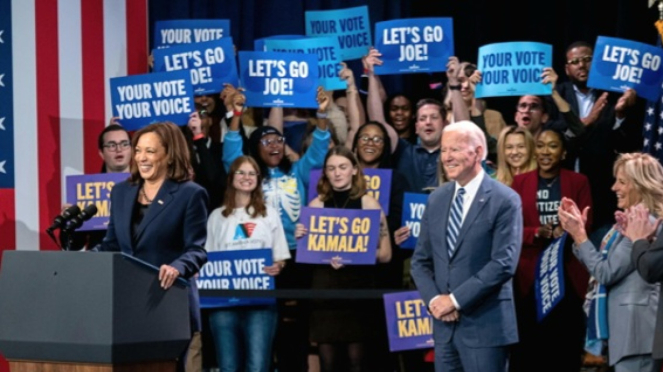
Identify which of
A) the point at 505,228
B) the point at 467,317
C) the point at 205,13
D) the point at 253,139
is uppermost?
the point at 205,13

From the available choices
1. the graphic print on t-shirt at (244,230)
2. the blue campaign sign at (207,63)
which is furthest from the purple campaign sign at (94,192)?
the blue campaign sign at (207,63)

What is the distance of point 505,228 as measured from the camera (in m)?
4.88

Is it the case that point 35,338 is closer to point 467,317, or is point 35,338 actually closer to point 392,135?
point 467,317

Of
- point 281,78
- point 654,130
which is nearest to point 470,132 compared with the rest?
point 281,78

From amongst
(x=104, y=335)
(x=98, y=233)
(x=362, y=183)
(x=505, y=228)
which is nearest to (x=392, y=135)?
(x=362, y=183)

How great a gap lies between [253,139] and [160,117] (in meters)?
0.56

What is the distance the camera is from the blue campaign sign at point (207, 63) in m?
7.30

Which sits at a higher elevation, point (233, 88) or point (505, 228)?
point (233, 88)

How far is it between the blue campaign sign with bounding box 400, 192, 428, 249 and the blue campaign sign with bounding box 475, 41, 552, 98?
2.49 feet

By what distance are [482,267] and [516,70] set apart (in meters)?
2.42

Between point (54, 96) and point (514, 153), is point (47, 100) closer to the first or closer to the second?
point (54, 96)

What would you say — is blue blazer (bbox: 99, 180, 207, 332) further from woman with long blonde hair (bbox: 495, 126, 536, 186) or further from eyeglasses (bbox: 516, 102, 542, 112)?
eyeglasses (bbox: 516, 102, 542, 112)

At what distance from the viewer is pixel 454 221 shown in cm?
495

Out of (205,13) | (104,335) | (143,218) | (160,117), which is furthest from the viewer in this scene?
(205,13)
